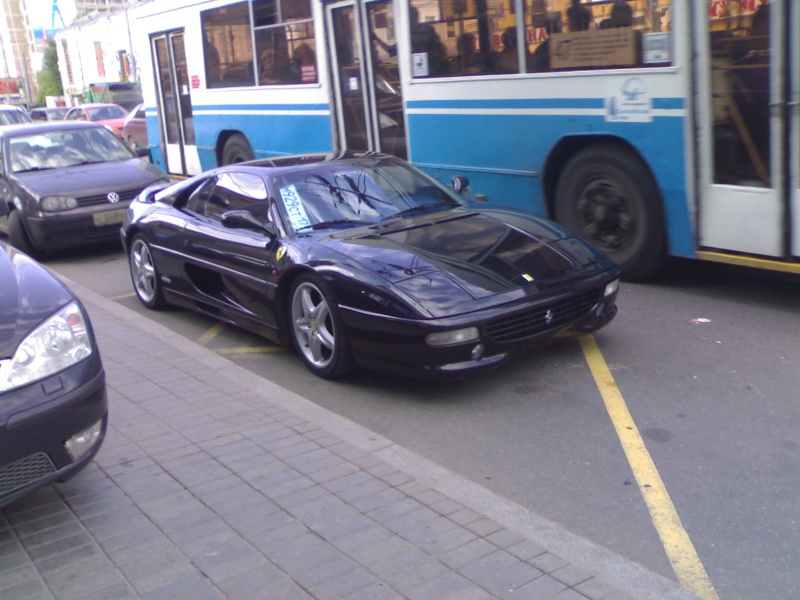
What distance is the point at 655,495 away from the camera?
4105mm

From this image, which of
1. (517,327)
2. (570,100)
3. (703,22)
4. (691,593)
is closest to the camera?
(691,593)

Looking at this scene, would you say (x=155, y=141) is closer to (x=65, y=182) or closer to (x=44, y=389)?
(x=65, y=182)

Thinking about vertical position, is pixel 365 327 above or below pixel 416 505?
above

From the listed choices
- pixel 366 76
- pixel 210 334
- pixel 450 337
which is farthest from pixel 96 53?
pixel 450 337

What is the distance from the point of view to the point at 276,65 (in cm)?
1177

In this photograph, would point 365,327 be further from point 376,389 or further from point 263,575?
point 263,575

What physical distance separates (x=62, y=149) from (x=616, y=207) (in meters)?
7.41

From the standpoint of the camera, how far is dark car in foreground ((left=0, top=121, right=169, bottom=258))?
10.8 m

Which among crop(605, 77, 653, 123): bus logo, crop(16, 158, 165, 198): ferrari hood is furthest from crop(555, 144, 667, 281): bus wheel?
crop(16, 158, 165, 198): ferrari hood

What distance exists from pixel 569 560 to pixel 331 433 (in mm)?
1753

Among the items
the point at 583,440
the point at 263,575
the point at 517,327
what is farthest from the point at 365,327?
the point at 263,575

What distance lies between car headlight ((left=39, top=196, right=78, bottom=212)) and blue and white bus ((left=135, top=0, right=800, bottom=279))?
8.95ft

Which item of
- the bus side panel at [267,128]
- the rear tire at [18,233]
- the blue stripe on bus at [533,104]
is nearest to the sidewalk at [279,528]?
the blue stripe on bus at [533,104]

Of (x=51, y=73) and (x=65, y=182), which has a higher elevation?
(x=51, y=73)
